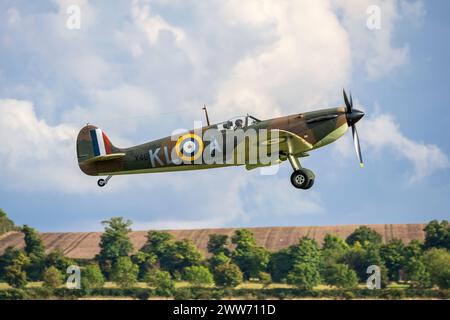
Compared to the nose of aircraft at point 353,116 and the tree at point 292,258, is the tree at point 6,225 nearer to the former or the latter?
the tree at point 292,258

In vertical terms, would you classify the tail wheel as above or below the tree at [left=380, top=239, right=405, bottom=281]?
below

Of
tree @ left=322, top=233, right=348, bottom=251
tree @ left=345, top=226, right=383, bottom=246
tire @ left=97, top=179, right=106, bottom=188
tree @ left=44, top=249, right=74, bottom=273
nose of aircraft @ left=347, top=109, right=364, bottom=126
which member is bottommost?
tire @ left=97, top=179, right=106, bottom=188

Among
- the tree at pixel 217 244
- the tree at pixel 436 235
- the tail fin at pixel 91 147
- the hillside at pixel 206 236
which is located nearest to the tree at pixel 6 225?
the hillside at pixel 206 236

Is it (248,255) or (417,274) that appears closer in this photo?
(417,274)

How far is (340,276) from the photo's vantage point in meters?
79.1

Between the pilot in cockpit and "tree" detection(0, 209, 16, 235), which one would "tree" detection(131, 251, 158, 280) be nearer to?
"tree" detection(0, 209, 16, 235)

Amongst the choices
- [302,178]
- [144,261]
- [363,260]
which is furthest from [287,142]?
[144,261]

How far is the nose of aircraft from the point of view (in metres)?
28.9

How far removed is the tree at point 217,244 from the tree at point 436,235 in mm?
22211

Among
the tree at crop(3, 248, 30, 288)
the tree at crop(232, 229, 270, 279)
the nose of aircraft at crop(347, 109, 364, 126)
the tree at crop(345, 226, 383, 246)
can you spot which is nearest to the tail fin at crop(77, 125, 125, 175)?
the nose of aircraft at crop(347, 109, 364, 126)

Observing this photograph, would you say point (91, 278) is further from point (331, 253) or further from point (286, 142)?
point (286, 142)

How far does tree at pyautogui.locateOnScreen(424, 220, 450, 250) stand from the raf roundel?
63.0 metres

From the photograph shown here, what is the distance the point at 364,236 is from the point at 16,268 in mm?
38319

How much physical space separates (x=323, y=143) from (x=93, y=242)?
65.7 meters
